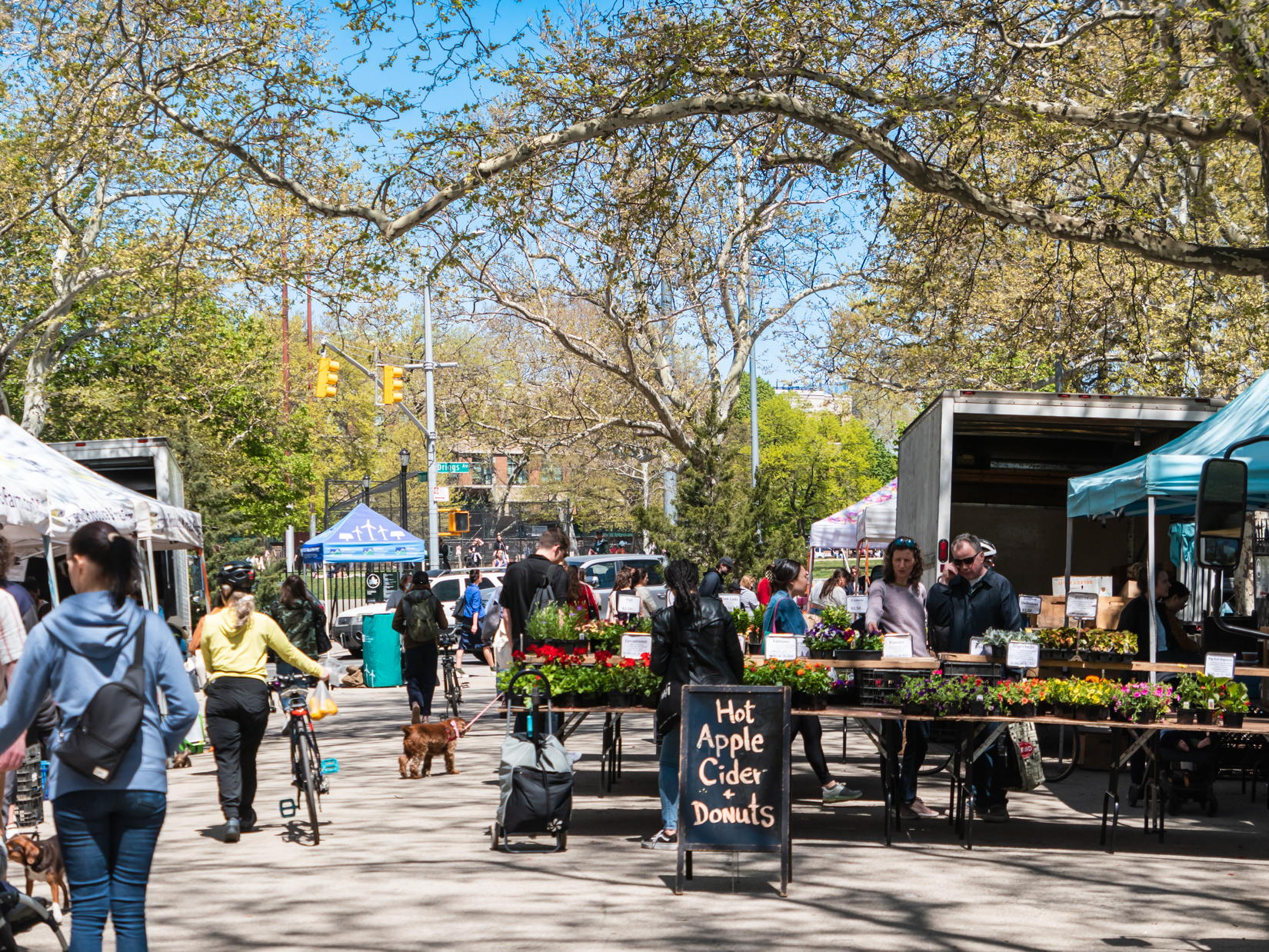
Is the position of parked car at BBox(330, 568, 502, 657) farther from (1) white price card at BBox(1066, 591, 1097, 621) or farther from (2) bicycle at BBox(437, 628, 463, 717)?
(1) white price card at BBox(1066, 591, 1097, 621)

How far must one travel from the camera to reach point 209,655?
9.46 meters

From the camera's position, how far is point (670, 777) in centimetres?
859

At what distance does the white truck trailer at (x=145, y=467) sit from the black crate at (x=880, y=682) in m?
10.3

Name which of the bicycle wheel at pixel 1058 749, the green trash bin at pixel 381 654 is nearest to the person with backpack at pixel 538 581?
the bicycle wheel at pixel 1058 749

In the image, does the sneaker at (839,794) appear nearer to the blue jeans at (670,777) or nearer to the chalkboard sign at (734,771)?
the blue jeans at (670,777)

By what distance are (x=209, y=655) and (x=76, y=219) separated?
18.6 m

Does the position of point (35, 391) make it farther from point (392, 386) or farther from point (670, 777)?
point (670, 777)

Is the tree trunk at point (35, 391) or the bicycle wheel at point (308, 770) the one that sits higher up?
the tree trunk at point (35, 391)

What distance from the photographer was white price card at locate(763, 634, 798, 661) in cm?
930

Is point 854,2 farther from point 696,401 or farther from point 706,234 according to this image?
point 696,401

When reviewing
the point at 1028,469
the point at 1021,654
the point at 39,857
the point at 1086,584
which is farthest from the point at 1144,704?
the point at 1028,469

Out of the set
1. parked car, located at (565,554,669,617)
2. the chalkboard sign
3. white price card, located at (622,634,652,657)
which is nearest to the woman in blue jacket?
the chalkboard sign

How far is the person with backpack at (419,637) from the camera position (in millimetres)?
14266

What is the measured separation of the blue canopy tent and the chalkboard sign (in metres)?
4.38
